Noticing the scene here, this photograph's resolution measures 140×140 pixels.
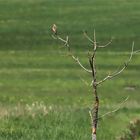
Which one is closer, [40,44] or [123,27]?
[40,44]

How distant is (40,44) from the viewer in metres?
49.8

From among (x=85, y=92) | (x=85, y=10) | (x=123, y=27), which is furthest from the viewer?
(x=85, y=10)

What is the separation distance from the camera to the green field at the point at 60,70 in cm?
1795

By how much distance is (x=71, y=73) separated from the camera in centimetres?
3850

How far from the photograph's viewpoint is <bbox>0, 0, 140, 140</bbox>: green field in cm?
1795

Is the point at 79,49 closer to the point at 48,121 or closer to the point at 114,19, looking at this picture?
the point at 114,19

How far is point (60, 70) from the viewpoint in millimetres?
39688

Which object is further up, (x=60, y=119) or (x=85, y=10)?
(x=85, y=10)

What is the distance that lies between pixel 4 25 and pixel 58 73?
63.1 feet

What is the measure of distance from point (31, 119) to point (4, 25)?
39.1m

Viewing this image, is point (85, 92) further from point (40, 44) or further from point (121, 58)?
point (40, 44)

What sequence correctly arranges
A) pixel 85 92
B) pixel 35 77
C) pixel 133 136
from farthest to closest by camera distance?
1. pixel 35 77
2. pixel 85 92
3. pixel 133 136

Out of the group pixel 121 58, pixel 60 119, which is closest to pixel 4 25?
pixel 121 58

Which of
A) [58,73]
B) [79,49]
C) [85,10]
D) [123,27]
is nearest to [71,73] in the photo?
[58,73]
